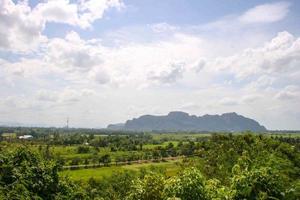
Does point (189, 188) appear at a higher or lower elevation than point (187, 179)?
lower

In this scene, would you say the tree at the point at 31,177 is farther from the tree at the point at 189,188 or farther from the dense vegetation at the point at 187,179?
the tree at the point at 189,188

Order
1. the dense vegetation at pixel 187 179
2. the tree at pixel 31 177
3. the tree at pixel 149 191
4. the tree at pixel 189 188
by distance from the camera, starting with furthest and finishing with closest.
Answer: the tree at pixel 149 191 → the tree at pixel 31 177 → the tree at pixel 189 188 → the dense vegetation at pixel 187 179

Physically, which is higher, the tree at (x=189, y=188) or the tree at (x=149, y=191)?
the tree at (x=189, y=188)

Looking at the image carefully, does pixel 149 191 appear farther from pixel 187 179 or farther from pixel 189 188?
pixel 189 188

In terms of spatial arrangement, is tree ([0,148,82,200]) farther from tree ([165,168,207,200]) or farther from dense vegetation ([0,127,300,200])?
tree ([165,168,207,200])

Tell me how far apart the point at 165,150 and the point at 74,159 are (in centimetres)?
3049

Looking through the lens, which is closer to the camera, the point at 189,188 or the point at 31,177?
the point at 189,188

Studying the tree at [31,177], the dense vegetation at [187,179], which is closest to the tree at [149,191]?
the dense vegetation at [187,179]

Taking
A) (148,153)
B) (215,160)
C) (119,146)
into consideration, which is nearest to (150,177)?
(215,160)

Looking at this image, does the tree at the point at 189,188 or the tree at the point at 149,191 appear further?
the tree at the point at 149,191

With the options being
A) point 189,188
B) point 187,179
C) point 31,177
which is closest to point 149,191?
point 187,179

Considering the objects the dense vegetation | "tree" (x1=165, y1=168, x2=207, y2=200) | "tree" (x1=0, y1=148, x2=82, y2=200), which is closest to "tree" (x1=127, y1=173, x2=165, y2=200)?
the dense vegetation

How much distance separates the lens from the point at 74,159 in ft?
292

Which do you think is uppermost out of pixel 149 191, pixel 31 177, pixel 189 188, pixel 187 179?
pixel 187 179
